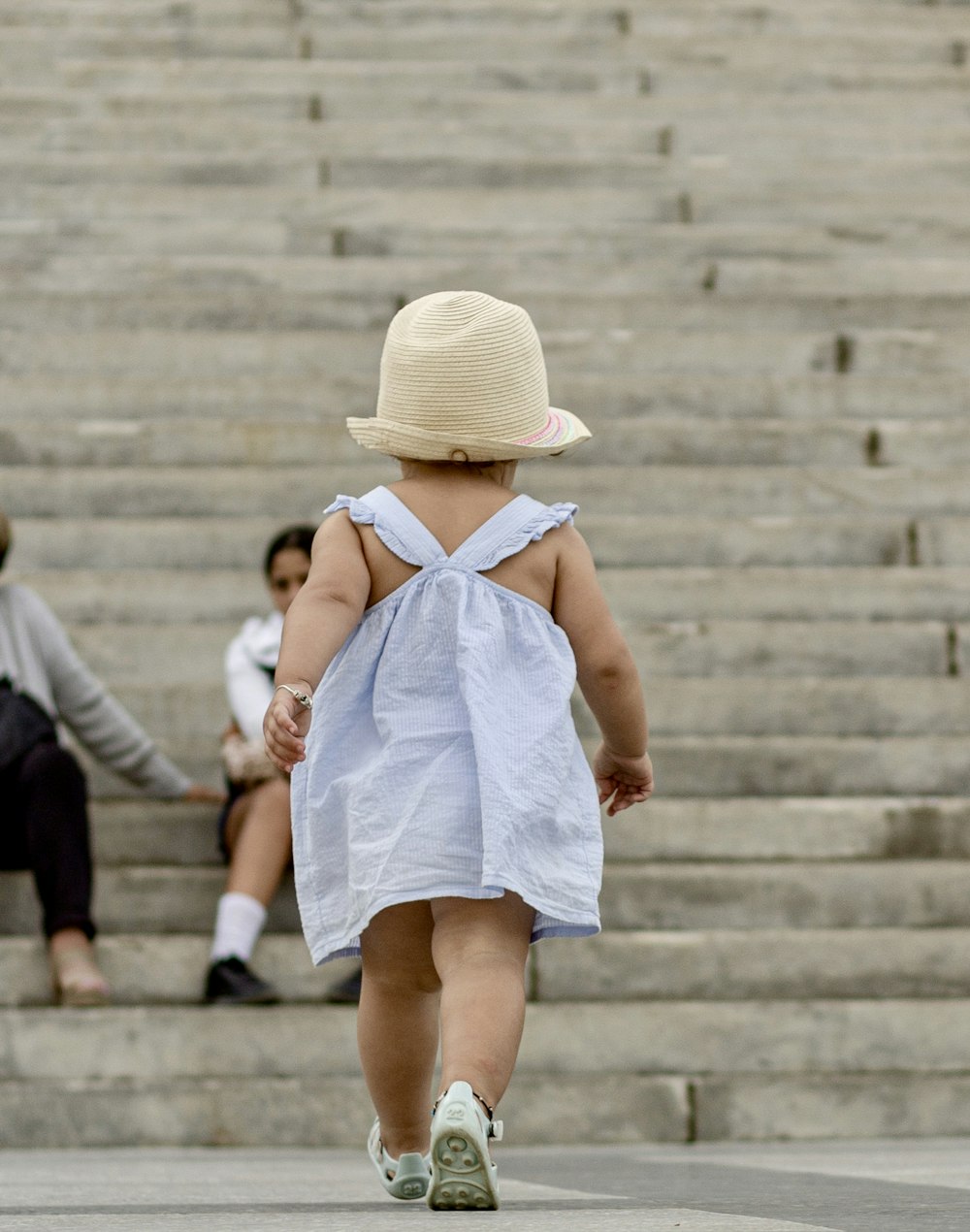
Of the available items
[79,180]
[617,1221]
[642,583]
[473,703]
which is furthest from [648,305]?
[617,1221]

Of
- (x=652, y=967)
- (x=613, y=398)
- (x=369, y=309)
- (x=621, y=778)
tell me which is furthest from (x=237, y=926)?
(x=369, y=309)

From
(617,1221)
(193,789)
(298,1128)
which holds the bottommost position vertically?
(298,1128)

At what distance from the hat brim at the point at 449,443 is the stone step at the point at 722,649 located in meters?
2.57

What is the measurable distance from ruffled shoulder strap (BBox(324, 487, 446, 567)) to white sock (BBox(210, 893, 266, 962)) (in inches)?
67.4

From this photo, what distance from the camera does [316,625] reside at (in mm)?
2904

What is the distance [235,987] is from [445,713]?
1.71 m

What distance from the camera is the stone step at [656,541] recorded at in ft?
20.0

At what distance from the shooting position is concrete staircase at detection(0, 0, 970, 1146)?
4434 millimetres

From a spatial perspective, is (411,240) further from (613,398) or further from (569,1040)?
(569,1040)

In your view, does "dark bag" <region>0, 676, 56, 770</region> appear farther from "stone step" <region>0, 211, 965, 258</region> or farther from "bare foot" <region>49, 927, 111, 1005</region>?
"stone step" <region>0, 211, 965, 258</region>

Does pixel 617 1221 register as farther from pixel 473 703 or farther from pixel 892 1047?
pixel 892 1047

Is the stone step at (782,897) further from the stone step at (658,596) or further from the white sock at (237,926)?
the stone step at (658,596)

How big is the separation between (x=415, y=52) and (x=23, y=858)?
19.4ft

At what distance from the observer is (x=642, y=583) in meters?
5.84
